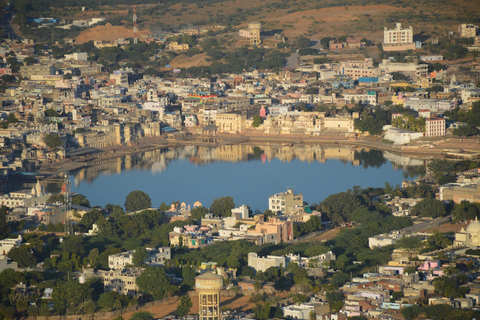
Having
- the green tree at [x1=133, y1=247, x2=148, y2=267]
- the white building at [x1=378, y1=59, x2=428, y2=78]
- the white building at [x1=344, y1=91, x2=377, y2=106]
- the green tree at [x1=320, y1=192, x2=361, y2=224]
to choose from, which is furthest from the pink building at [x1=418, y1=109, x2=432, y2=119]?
the green tree at [x1=133, y1=247, x2=148, y2=267]

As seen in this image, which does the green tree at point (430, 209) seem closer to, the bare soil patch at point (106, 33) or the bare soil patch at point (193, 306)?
the bare soil patch at point (193, 306)

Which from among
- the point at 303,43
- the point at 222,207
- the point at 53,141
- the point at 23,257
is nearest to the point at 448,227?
the point at 222,207

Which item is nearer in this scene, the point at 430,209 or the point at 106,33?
the point at 430,209

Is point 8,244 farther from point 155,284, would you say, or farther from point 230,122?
point 230,122

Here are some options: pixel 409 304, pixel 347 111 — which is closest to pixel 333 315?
pixel 409 304

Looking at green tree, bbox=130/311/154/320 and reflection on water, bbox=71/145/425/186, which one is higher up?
reflection on water, bbox=71/145/425/186

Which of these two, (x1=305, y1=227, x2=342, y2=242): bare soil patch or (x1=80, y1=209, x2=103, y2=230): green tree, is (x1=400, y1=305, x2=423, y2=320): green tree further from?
(x1=80, y1=209, x2=103, y2=230): green tree
